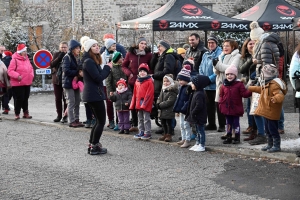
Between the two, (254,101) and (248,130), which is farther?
(248,130)

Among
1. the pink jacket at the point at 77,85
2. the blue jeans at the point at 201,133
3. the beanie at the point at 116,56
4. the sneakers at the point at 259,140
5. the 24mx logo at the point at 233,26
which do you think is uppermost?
the 24mx logo at the point at 233,26

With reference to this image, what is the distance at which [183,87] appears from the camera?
10.8 m

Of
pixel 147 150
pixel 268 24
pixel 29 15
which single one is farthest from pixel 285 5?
pixel 29 15

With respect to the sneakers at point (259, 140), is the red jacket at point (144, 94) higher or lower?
higher

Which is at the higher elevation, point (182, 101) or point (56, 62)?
point (56, 62)

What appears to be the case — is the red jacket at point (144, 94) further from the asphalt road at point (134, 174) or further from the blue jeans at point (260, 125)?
the blue jeans at point (260, 125)

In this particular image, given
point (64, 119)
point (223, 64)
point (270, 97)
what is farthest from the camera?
point (64, 119)

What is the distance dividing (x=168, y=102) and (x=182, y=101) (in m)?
0.49

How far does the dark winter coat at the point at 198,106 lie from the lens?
10328 mm

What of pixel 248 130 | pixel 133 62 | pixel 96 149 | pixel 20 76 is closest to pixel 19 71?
pixel 20 76

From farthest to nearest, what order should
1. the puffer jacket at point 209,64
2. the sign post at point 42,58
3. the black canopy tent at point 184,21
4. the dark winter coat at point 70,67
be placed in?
the sign post at point 42,58, the black canopy tent at point 184,21, the dark winter coat at point 70,67, the puffer jacket at point 209,64

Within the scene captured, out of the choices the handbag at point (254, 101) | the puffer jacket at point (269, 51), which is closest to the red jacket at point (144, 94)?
the handbag at point (254, 101)

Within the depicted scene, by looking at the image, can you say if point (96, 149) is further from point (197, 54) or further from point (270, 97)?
point (197, 54)

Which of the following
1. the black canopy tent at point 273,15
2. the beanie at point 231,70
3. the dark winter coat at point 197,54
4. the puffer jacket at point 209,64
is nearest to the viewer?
the beanie at point 231,70
